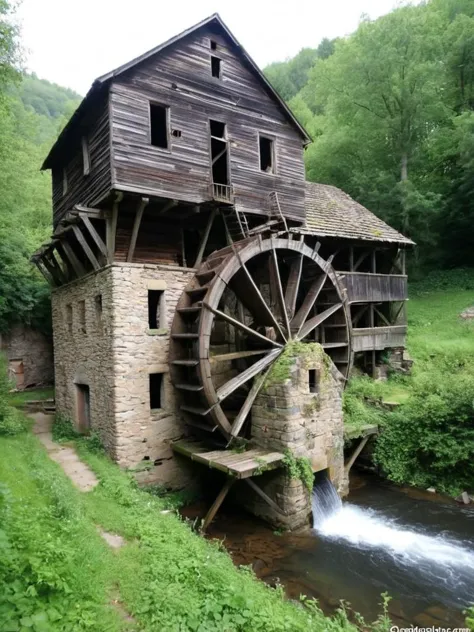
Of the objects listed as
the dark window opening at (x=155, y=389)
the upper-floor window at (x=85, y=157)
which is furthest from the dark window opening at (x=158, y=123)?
the dark window opening at (x=155, y=389)

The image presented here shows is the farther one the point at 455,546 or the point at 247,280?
the point at 247,280

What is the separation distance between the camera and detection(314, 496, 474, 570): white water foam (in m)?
6.35

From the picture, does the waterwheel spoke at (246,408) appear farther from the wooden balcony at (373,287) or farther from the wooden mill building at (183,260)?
the wooden balcony at (373,287)

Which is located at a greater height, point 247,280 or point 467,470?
point 247,280

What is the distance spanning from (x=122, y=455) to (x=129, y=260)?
3953 millimetres

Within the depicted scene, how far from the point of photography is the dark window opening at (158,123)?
870 cm

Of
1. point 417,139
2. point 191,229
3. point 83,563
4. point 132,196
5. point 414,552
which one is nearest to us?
point 83,563

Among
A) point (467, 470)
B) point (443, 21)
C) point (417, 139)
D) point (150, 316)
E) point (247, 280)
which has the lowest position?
point (467, 470)

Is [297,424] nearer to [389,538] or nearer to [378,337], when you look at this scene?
[389,538]

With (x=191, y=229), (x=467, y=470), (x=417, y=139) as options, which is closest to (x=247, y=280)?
(x=191, y=229)

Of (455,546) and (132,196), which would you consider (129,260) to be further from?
(455,546)

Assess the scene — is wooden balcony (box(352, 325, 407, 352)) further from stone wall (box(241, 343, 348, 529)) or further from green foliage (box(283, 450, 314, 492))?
green foliage (box(283, 450, 314, 492))

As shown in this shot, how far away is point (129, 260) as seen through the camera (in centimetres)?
809

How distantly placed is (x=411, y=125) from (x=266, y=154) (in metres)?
10.3
